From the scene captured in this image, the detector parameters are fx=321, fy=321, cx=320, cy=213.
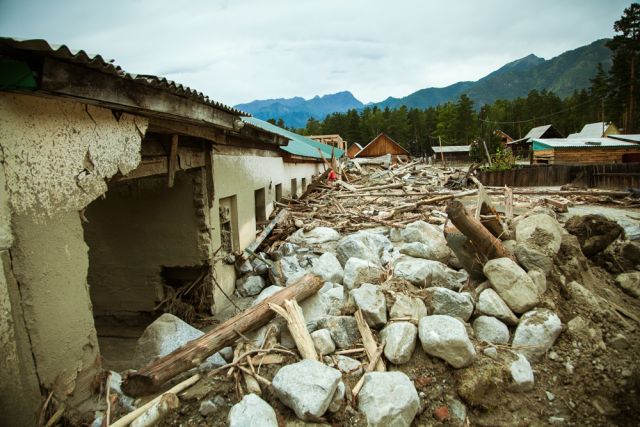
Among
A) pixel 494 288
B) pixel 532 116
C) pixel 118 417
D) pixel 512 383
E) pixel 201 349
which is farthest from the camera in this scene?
pixel 532 116

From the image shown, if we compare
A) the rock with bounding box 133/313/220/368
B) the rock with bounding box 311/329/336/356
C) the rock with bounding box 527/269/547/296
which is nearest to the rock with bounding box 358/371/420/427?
the rock with bounding box 311/329/336/356

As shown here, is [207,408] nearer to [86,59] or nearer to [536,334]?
[86,59]

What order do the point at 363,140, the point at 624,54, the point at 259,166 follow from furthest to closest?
the point at 363,140
the point at 624,54
the point at 259,166

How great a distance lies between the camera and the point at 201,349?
3.36 metres

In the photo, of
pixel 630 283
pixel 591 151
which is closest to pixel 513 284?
pixel 630 283

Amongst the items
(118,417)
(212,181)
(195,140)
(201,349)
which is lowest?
(118,417)

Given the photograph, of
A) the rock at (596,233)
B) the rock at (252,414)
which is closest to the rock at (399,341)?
the rock at (252,414)

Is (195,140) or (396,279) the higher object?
(195,140)

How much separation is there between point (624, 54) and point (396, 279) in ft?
179

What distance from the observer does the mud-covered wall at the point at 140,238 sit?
5590mm

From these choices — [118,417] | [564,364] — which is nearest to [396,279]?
[564,364]

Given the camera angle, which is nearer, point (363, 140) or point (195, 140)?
point (195, 140)

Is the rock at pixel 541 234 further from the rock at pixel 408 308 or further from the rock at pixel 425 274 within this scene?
the rock at pixel 408 308

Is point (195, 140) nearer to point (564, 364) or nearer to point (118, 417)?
point (118, 417)
